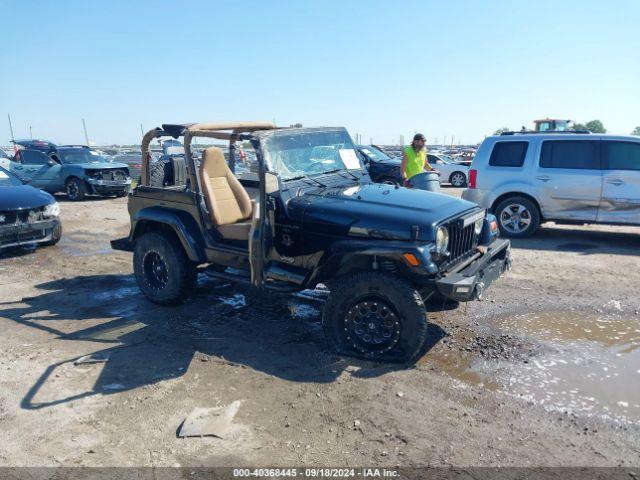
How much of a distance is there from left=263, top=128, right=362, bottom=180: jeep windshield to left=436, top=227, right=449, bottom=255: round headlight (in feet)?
5.17

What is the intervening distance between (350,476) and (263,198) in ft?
8.23

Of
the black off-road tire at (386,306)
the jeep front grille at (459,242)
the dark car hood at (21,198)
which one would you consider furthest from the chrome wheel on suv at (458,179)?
the black off-road tire at (386,306)

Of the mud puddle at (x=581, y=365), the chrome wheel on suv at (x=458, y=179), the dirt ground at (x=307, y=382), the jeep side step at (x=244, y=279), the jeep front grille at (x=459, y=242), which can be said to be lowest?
the mud puddle at (x=581, y=365)

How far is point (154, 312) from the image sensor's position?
5.64 metres

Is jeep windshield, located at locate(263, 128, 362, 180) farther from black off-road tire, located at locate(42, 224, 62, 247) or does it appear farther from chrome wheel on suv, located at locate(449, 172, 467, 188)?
chrome wheel on suv, located at locate(449, 172, 467, 188)

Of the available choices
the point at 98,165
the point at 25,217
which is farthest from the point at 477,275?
the point at 98,165

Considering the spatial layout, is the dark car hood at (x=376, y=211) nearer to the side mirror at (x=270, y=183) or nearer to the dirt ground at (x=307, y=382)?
the side mirror at (x=270, y=183)

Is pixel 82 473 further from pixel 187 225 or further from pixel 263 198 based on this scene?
pixel 187 225

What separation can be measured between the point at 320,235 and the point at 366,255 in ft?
1.67

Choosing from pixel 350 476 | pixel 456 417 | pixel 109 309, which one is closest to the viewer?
pixel 350 476

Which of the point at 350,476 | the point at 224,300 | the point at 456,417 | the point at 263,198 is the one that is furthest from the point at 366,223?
the point at 224,300

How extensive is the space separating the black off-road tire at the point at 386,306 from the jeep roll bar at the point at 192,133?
2.00 m

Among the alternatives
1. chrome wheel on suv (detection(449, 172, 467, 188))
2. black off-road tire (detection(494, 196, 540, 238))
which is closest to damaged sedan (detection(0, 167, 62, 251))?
black off-road tire (detection(494, 196, 540, 238))

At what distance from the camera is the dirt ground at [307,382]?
3.15 meters
